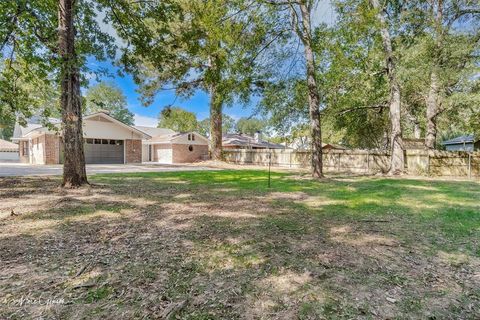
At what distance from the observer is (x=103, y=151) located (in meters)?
22.3

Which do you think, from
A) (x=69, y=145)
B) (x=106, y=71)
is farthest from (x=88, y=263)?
(x=106, y=71)

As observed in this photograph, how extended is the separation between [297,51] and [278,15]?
5.58 feet

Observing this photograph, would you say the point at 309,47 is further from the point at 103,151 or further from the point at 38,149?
the point at 38,149

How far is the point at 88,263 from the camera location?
3.03m

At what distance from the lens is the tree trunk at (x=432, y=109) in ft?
44.5

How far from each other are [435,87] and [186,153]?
66.7 ft

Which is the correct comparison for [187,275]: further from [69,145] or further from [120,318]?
[69,145]

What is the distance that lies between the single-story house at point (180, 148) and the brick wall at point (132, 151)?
3263 millimetres

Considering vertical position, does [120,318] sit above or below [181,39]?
below

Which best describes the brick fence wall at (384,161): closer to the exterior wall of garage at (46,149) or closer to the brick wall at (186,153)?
the brick wall at (186,153)

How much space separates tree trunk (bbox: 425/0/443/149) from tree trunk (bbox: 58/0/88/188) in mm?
14239

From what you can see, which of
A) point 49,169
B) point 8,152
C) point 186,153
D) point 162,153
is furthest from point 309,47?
point 8,152

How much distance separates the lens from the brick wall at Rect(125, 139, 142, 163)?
23547mm

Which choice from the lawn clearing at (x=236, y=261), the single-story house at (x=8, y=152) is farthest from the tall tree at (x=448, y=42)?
the single-story house at (x=8, y=152)
